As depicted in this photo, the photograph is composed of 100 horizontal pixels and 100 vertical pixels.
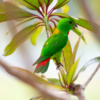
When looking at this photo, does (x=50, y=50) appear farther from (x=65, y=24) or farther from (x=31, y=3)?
(x=31, y=3)

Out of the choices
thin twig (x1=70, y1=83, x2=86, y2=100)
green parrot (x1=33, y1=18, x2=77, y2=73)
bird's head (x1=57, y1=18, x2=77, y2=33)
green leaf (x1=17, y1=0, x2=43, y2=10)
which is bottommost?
thin twig (x1=70, y1=83, x2=86, y2=100)

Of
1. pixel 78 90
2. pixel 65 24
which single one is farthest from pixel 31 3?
pixel 78 90

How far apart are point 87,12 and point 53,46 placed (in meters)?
0.34

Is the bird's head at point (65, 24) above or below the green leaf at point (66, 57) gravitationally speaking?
above

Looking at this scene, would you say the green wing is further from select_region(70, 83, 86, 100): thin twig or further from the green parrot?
select_region(70, 83, 86, 100): thin twig

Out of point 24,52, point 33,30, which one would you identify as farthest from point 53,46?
point 24,52

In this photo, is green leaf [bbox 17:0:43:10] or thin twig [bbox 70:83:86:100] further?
green leaf [bbox 17:0:43:10]

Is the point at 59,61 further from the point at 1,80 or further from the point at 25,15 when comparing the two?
the point at 1,80

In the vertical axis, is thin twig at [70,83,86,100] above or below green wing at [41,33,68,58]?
below

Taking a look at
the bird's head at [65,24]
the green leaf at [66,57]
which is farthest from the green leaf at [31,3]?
the green leaf at [66,57]

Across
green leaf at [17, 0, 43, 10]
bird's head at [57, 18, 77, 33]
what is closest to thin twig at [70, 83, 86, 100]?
bird's head at [57, 18, 77, 33]

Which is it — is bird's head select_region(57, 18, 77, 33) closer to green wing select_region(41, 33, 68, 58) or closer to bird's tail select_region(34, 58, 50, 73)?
green wing select_region(41, 33, 68, 58)

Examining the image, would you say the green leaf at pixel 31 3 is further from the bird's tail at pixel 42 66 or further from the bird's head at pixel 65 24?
the bird's tail at pixel 42 66

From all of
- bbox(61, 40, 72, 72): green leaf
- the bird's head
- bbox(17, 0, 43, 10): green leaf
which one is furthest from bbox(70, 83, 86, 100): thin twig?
bbox(17, 0, 43, 10): green leaf
